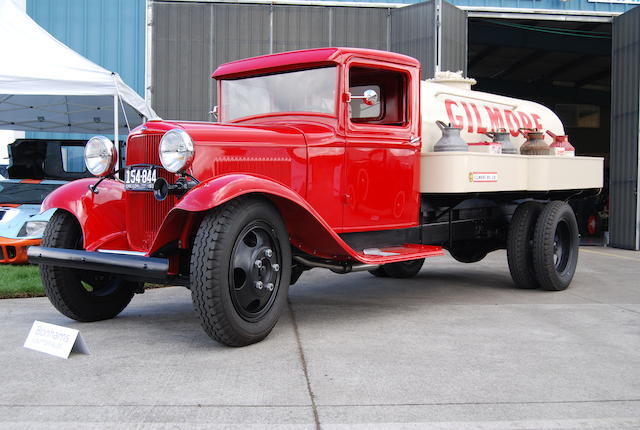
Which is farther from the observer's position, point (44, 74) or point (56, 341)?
point (44, 74)

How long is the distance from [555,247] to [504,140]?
1.19m

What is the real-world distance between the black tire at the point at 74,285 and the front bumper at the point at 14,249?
2.99 m

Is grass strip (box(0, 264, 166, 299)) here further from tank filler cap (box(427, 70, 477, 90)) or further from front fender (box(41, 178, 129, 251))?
tank filler cap (box(427, 70, 477, 90))

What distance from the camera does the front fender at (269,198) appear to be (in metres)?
3.68

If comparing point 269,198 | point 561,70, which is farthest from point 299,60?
point 561,70

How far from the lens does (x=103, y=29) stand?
1112cm

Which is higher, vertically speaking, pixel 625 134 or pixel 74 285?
pixel 625 134

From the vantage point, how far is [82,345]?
3791 mm

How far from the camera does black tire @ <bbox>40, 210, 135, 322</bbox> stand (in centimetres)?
448

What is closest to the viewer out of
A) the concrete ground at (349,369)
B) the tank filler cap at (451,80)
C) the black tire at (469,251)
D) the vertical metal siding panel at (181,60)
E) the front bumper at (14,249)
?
the concrete ground at (349,369)

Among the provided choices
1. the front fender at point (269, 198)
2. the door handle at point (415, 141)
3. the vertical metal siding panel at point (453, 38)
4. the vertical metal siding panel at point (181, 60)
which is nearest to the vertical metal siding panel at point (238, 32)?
the vertical metal siding panel at point (181, 60)

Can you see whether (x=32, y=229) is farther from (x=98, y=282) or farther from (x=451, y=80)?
(x=451, y=80)

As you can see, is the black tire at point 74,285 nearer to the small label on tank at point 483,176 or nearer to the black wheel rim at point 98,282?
the black wheel rim at point 98,282

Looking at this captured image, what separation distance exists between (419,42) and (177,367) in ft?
28.7
